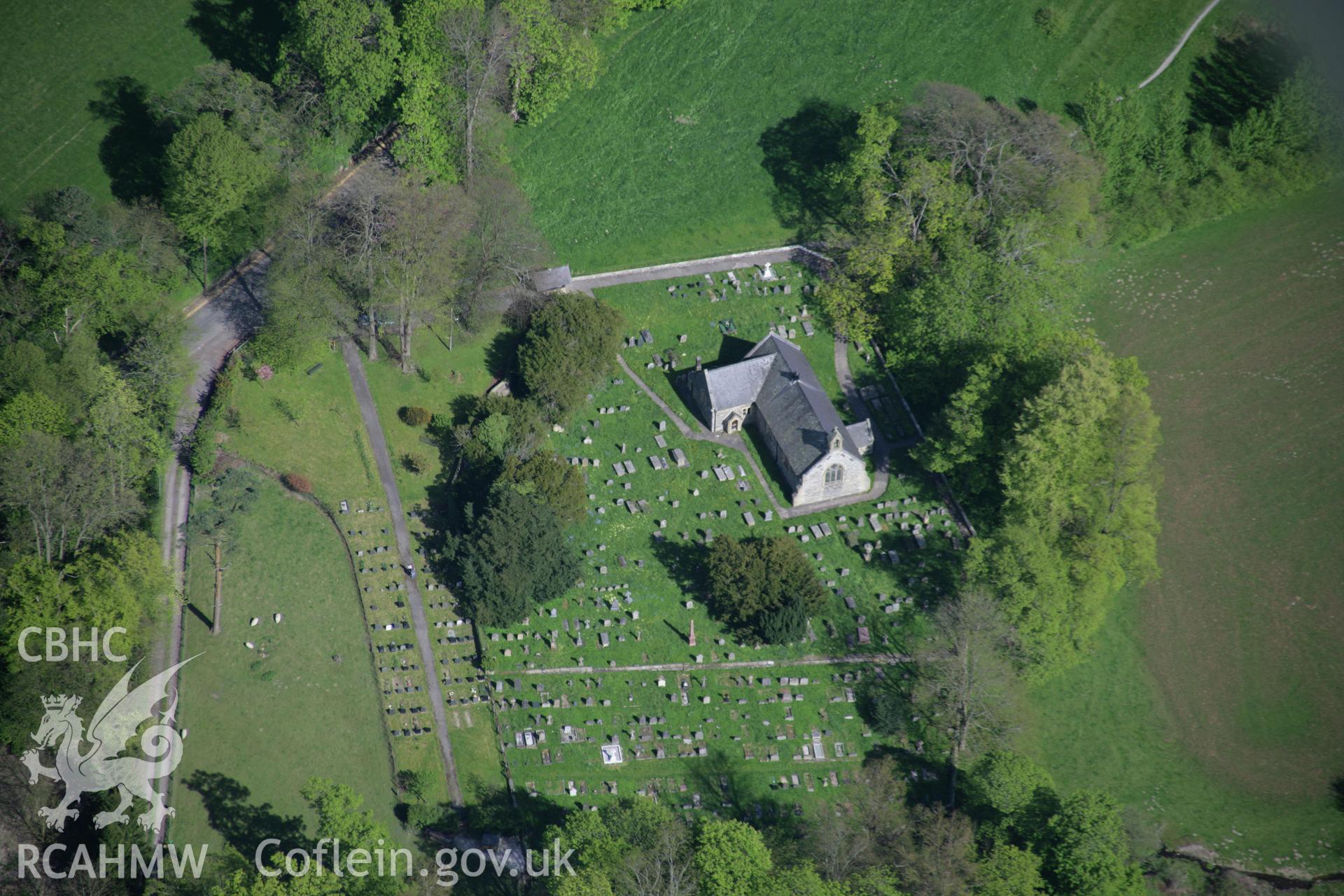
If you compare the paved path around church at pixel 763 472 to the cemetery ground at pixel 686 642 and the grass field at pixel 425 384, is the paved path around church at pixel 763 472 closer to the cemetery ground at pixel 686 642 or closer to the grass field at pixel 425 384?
the cemetery ground at pixel 686 642

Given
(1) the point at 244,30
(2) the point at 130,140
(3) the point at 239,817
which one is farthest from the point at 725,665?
(1) the point at 244,30

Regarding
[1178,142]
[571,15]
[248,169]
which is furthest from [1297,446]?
[248,169]

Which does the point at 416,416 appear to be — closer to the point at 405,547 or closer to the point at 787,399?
the point at 405,547

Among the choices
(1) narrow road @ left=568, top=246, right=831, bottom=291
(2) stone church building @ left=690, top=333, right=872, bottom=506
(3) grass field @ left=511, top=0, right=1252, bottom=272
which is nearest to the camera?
(2) stone church building @ left=690, top=333, right=872, bottom=506

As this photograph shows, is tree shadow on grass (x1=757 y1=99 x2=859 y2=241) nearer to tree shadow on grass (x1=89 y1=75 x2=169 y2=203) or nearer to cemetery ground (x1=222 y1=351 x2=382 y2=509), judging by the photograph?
cemetery ground (x1=222 y1=351 x2=382 y2=509)

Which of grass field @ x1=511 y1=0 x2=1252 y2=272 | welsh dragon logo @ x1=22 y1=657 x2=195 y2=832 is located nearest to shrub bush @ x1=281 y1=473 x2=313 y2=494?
welsh dragon logo @ x1=22 y1=657 x2=195 y2=832

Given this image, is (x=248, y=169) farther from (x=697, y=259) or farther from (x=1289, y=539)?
(x=1289, y=539)
